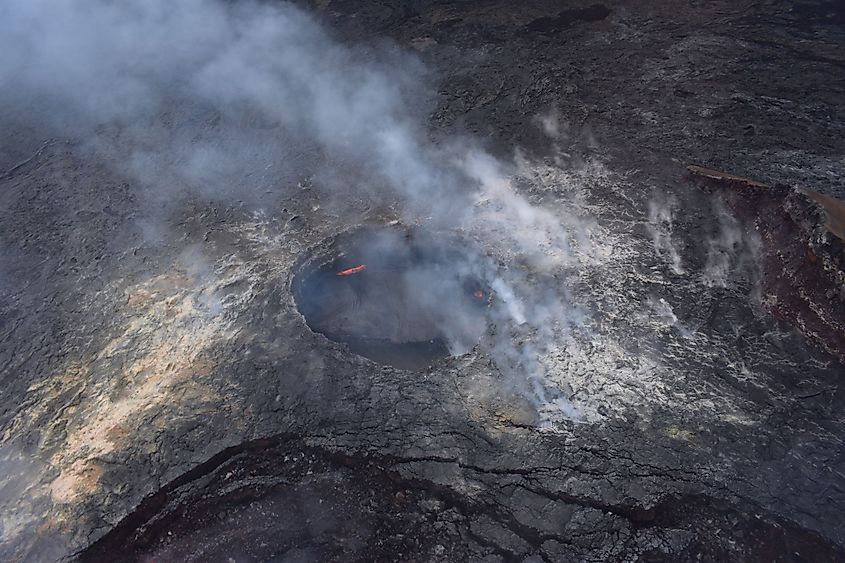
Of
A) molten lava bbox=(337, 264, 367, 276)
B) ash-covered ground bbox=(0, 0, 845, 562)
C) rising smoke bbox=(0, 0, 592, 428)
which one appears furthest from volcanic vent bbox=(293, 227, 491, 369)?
rising smoke bbox=(0, 0, 592, 428)

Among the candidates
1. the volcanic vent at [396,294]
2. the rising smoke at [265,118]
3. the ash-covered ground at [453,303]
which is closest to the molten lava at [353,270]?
the volcanic vent at [396,294]

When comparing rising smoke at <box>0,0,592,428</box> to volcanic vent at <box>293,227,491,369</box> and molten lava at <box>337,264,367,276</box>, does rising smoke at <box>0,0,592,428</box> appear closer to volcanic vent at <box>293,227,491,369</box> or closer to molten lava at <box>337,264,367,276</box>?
volcanic vent at <box>293,227,491,369</box>

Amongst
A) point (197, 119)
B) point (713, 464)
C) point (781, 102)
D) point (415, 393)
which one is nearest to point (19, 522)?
point (415, 393)

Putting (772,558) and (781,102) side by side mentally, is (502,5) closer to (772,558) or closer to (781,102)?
(781,102)

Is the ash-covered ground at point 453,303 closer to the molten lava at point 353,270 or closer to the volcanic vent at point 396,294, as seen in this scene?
the volcanic vent at point 396,294

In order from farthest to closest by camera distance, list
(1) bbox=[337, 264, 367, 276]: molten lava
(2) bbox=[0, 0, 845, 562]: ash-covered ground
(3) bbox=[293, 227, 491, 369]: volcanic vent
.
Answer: (1) bbox=[337, 264, 367, 276]: molten lava < (3) bbox=[293, 227, 491, 369]: volcanic vent < (2) bbox=[0, 0, 845, 562]: ash-covered ground

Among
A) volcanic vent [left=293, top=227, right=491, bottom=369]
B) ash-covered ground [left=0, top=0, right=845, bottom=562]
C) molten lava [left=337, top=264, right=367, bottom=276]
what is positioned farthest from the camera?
molten lava [left=337, top=264, right=367, bottom=276]
